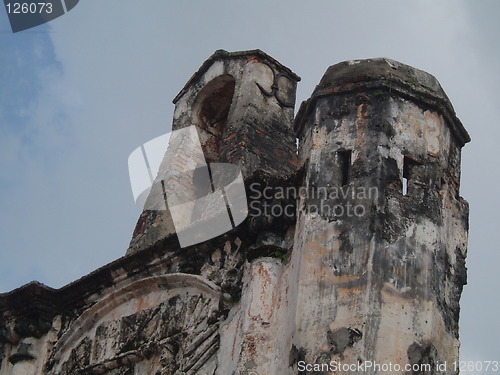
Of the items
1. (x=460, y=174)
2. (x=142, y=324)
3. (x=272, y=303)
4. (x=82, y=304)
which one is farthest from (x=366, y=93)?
(x=82, y=304)

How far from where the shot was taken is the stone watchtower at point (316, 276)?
21.1 feet

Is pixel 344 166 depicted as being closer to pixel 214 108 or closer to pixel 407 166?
pixel 407 166

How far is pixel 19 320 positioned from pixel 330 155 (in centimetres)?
341

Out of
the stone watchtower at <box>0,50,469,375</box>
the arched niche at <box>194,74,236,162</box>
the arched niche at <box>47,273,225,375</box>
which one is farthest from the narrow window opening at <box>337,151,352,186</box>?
the arched niche at <box>194,74,236,162</box>

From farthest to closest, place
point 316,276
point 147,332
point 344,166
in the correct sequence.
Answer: point 147,332, point 344,166, point 316,276

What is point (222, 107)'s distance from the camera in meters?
10.9

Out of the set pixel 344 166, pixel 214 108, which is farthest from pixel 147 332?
pixel 214 108

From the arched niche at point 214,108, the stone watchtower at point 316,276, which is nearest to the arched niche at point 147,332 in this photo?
the stone watchtower at point 316,276

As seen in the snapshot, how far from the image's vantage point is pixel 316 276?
6664mm

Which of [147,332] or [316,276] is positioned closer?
[316,276]

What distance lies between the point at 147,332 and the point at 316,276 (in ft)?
6.59

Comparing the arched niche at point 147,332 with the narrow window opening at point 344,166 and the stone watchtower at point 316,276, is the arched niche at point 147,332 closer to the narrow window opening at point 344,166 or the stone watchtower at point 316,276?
the stone watchtower at point 316,276

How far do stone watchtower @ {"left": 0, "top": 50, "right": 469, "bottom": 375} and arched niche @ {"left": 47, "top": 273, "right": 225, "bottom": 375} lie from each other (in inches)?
0.4

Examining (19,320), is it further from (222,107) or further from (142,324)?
(222,107)
